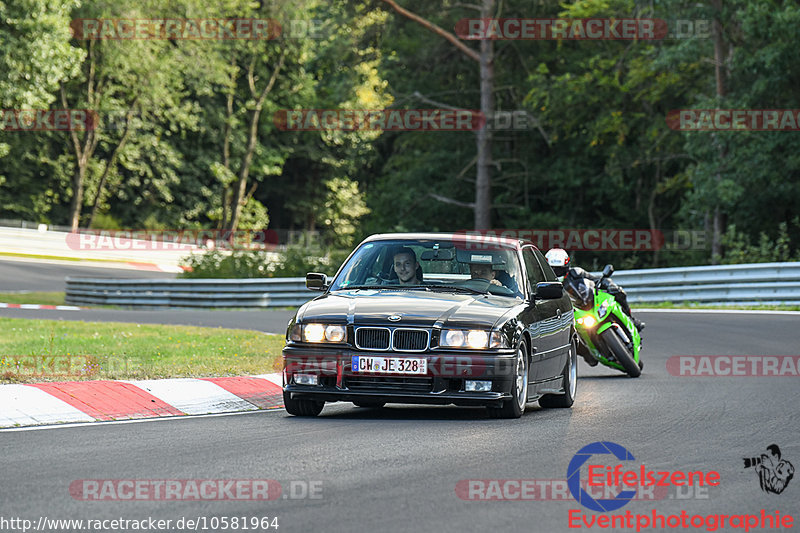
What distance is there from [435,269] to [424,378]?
1533mm

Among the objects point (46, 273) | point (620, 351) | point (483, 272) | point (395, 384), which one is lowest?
point (46, 273)

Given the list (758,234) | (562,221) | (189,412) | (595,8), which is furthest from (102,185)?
(189,412)

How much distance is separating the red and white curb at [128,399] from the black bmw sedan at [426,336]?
44.7 inches

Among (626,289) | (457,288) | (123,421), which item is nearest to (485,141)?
(626,289)

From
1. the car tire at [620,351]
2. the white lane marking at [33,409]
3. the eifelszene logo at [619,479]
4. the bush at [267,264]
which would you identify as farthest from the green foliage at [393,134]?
the eifelszene logo at [619,479]

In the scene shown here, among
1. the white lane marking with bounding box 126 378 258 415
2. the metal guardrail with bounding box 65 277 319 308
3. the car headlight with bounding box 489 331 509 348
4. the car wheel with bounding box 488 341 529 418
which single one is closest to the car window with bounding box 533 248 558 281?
the car wheel with bounding box 488 341 529 418

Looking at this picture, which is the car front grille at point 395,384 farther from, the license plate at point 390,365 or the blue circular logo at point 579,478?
the blue circular logo at point 579,478

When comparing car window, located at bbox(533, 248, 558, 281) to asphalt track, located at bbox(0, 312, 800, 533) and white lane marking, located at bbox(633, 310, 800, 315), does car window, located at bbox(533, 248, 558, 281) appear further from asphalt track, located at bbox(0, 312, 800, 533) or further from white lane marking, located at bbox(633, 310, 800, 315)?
white lane marking, located at bbox(633, 310, 800, 315)

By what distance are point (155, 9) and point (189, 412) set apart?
188 ft

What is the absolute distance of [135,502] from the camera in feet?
21.0

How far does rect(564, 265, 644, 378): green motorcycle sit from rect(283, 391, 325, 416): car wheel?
4683 mm

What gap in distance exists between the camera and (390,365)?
9.75 m

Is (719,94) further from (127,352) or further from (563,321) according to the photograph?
(563,321)

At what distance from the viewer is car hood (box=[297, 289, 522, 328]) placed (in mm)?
9781
